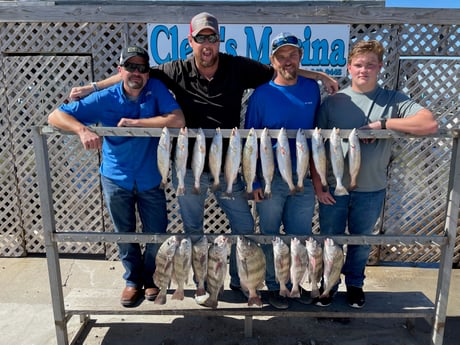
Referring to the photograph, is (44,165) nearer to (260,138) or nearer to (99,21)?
(260,138)

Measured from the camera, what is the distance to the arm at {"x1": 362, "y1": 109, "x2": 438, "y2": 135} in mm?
2748

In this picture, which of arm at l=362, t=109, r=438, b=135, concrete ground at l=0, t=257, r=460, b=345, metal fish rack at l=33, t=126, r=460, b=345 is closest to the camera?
arm at l=362, t=109, r=438, b=135

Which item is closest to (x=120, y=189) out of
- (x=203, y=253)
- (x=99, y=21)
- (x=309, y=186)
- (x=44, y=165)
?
(x=44, y=165)

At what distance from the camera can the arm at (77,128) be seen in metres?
2.85

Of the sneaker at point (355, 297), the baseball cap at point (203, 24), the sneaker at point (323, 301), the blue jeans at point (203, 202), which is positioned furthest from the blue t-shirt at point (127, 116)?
the sneaker at point (355, 297)

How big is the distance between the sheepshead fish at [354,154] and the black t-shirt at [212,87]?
927mm

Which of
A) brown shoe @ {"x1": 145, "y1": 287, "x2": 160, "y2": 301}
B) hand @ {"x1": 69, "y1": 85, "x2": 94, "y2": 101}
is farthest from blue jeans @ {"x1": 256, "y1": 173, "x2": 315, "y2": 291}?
hand @ {"x1": 69, "y1": 85, "x2": 94, "y2": 101}

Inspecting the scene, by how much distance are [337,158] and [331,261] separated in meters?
0.82

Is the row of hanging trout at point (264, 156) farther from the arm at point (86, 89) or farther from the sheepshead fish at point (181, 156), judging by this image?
the arm at point (86, 89)

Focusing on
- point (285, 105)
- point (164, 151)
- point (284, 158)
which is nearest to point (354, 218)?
point (284, 158)

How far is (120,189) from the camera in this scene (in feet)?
10.4

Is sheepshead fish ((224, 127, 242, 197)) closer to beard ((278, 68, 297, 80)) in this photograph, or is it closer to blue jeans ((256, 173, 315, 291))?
blue jeans ((256, 173, 315, 291))

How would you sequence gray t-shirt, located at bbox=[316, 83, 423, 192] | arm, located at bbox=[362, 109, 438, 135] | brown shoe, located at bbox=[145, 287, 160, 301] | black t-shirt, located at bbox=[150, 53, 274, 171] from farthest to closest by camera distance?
brown shoe, located at bbox=[145, 287, 160, 301]
black t-shirt, located at bbox=[150, 53, 274, 171]
gray t-shirt, located at bbox=[316, 83, 423, 192]
arm, located at bbox=[362, 109, 438, 135]

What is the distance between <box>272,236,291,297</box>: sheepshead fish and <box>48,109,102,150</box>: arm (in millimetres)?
1610
